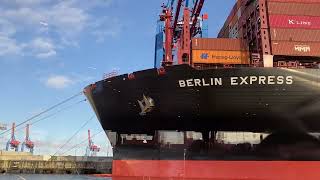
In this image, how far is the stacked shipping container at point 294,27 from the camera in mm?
21720

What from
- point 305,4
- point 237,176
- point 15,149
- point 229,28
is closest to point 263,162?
point 237,176

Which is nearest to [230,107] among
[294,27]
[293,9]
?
[294,27]

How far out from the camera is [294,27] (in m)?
22.3

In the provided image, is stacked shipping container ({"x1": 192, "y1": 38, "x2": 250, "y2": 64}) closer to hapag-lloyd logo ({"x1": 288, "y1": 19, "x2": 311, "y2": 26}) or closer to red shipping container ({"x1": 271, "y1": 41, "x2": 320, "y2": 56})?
red shipping container ({"x1": 271, "y1": 41, "x2": 320, "y2": 56})

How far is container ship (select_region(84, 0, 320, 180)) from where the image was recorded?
65.3 feet

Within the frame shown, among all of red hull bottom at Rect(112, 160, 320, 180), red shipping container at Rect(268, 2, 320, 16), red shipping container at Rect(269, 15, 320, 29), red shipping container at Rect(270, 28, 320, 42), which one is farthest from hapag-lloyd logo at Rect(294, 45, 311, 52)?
red hull bottom at Rect(112, 160, 320, 180)

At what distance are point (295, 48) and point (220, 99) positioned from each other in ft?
16.7

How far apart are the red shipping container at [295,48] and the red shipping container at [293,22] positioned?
1.07m

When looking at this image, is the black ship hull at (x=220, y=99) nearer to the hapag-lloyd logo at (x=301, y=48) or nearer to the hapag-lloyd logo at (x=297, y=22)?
the hapag-lloyd logo at (x=301, y=48)

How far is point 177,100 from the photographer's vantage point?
21125mm

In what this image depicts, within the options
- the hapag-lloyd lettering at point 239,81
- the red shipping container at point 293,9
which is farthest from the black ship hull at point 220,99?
the red shipping container at point 293,9

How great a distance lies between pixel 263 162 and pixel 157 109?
595cm

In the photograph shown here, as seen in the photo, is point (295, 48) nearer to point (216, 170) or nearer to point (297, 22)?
point (297, 22)

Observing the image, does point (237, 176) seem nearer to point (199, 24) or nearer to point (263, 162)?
point (263, 162)
